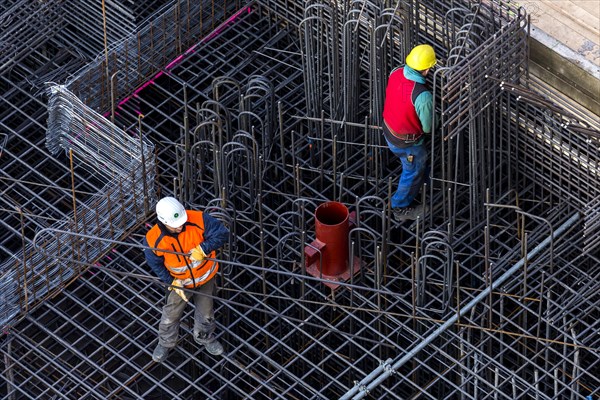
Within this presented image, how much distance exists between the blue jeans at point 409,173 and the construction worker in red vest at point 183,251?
285 centimetres

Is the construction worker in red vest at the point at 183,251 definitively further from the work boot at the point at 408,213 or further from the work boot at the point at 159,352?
the work boot at the point at 408,213

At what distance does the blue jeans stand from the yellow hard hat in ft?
3.68

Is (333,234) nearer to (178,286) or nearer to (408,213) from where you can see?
(408,213)

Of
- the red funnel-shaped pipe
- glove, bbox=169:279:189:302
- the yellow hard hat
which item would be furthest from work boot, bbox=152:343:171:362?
the yellow hard hat

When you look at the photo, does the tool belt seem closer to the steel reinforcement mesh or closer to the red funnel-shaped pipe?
the steel reinforcement mesh

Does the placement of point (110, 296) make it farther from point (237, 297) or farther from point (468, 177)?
point (468, 177)

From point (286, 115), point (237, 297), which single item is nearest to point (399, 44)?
point (286, 115)

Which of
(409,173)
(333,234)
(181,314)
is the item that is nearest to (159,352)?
(181,314)

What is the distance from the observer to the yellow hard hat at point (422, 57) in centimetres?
2511

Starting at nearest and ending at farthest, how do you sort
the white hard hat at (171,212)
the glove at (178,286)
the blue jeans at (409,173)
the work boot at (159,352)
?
Answer: the white hard hat at (171,212), the glove at (178,286), the work boot at (159,352), the blue jeans at (409,173)

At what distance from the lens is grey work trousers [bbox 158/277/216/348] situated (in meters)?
24.6

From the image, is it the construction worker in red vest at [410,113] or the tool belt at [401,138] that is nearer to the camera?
the construction worker in red vest at [410,113]

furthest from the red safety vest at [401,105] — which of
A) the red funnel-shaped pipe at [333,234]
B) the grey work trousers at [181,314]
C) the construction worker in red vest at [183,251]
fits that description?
the grey work trousers at [181,314]

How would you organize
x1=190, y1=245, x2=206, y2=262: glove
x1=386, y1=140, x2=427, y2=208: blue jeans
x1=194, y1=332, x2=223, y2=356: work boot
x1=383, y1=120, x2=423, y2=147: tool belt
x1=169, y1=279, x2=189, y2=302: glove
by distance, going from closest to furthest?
x1=190, y1=245, x2=206, y2=262: glove, x1=169, y1=279, x2=189, y2=302: glove, x1=194, y1=332, x2=223, y2=356: work boot, x1=383, y1=120, x2=423, y2=147: tool belt, x1=386, y1=140, x2=427, y2=208: blue jeans
